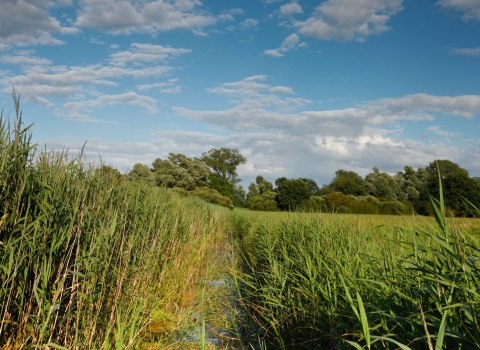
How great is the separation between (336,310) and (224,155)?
62.7 metres

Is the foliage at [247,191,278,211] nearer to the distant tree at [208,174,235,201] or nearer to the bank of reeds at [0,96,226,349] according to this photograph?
the distant tree at [208,174,235,201]

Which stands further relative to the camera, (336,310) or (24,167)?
(336,310)

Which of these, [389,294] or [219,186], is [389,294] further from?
[219,186]

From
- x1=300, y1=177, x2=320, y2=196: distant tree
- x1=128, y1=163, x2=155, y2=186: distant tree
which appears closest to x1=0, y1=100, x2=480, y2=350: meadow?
x1=128, y1=163, x2=155, y2=186: distant tree

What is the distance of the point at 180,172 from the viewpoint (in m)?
44.4

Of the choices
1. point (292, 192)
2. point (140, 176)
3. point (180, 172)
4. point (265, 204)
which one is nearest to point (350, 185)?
point (292, 192)

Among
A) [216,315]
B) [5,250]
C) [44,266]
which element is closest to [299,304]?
[216,315]

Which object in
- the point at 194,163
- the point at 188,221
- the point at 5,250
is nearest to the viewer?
the point at 5,250

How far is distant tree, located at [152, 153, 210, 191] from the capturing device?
1695 inches

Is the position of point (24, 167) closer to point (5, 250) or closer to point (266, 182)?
point (5, 250)

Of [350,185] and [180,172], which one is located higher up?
[180,172]

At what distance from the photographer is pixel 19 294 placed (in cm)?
297

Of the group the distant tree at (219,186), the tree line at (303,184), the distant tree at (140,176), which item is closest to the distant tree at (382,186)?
the tree line at (303,184)

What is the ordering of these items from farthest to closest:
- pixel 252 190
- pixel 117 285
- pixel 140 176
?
1. pixel 252 190
2. pixel 140 176
3. pixel 117 285
